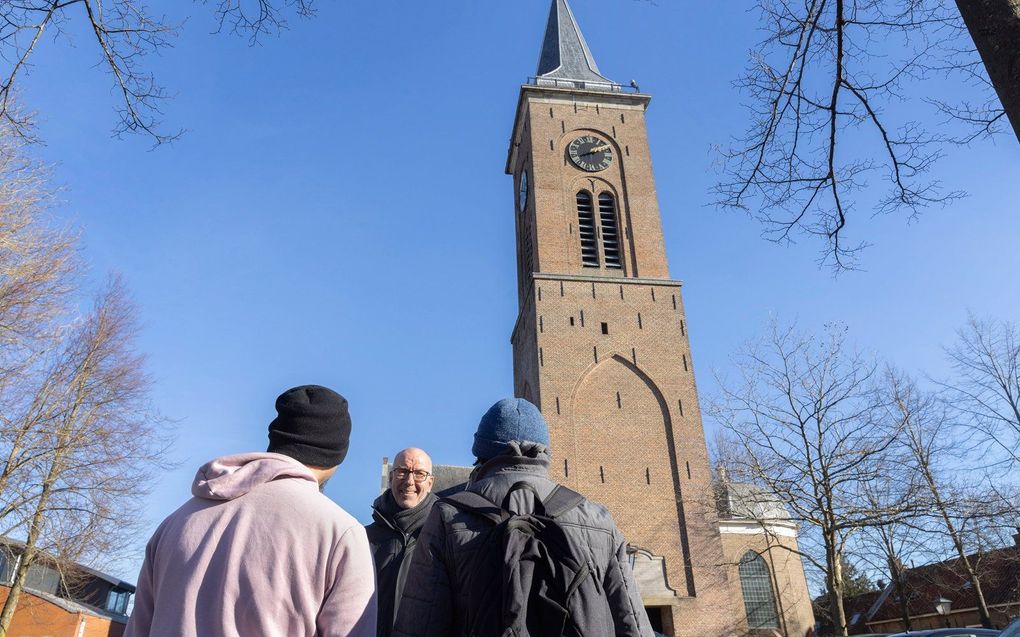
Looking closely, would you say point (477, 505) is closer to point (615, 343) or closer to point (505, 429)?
point (505, 429)

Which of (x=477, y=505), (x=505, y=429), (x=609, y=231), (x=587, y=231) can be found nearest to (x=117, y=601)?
(x=587, y=231)

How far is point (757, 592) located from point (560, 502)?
25358mm

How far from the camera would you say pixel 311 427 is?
1.87 meters

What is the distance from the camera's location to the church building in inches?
712

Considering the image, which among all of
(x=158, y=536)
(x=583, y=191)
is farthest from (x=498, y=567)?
(x=583, y=191)

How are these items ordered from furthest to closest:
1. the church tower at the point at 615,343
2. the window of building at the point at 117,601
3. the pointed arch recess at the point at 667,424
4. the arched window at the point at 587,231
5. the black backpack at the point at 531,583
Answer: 1. the window of building at the point at 117,601
2. the arched window at the point at 587,231
3. the church tower at the point at 615,343
4. the pointed arch recess at the point at 667,424
5. the black backpack at the point at 531,583

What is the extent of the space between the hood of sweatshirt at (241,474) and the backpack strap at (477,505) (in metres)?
0.51

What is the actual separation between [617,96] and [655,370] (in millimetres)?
10969

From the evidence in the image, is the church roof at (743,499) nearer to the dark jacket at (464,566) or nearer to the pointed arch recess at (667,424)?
the pointed arch recess at (667,424)

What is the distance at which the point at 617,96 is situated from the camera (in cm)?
2538

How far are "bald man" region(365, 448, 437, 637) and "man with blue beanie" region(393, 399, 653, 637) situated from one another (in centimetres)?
138

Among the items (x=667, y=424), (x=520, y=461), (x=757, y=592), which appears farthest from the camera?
(x=757, y=592)

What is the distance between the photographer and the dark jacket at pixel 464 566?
6.57ft

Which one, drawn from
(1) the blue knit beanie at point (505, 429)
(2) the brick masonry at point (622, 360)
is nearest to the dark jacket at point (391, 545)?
(1) the blue knit beanie at point (505, 429)
